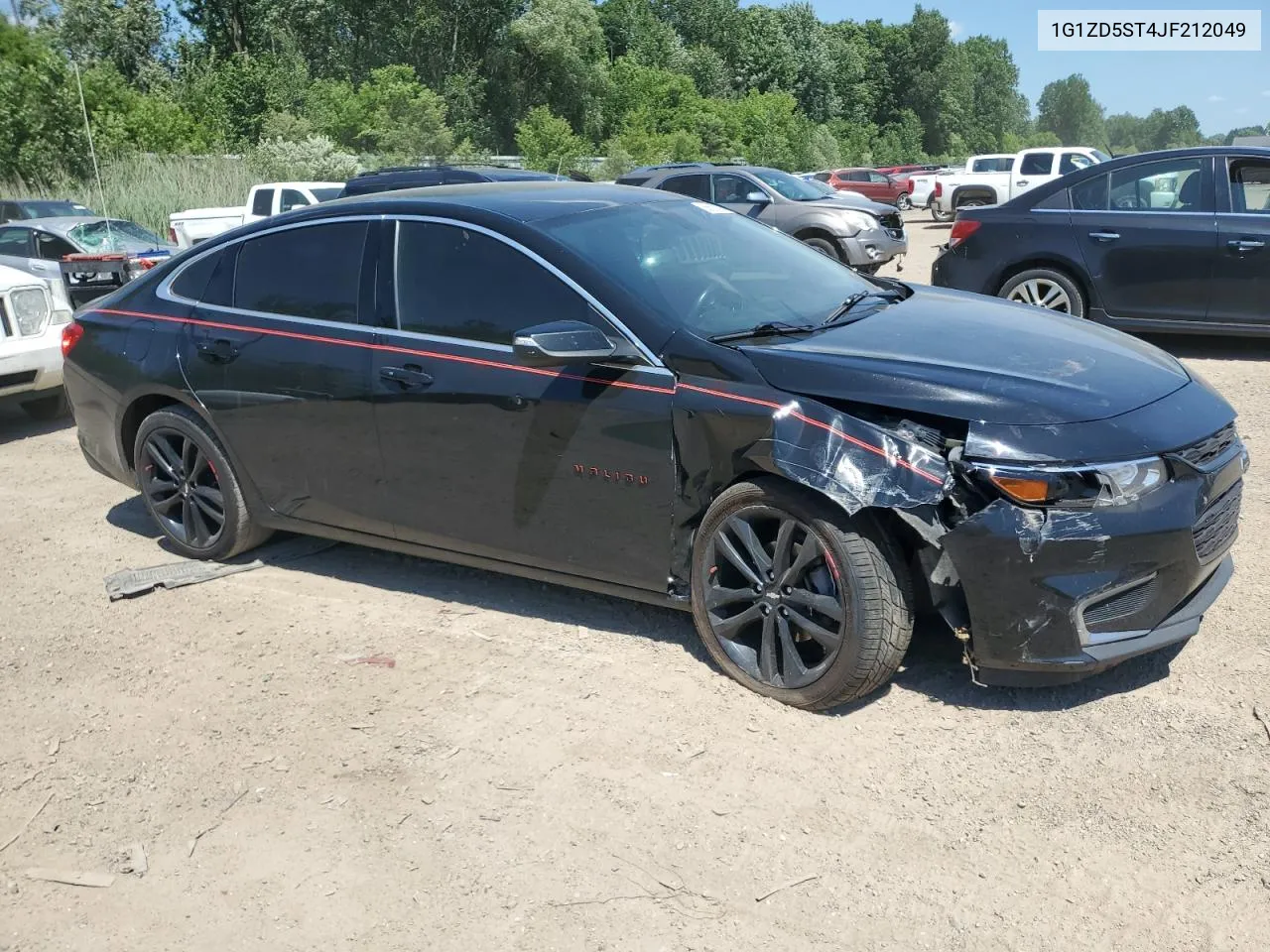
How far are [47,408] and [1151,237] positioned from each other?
8.64 m

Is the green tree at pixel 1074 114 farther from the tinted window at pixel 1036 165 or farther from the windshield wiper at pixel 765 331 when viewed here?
the windshield wiper at pixel 765 331

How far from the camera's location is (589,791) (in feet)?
11.4

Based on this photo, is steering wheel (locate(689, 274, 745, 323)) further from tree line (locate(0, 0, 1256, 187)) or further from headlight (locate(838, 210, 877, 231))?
tree line (locate(0, 0, 1256, 187))

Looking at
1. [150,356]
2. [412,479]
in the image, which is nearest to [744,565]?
[412,479]

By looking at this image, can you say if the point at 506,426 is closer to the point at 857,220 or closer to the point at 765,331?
the point at 765,331

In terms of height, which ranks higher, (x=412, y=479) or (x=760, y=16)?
(x=760, y=16)

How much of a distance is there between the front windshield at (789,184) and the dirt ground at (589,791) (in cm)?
1279

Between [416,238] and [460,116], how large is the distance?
164 feet

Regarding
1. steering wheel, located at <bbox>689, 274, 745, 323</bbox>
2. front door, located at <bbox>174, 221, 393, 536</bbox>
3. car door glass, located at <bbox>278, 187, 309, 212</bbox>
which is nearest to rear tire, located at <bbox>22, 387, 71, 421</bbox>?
front door, located at <bbox>174, 221, 393, 536</bbox>

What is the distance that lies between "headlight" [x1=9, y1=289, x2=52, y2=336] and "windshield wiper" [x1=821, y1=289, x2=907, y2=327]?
640 cm

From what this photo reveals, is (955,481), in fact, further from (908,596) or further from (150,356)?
(150,356)

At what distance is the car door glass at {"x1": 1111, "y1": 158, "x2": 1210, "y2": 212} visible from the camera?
28.7 ft

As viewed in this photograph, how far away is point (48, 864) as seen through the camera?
3299 millimetres

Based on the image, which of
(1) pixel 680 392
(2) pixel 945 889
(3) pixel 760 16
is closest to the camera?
(2) pixel 945 889
